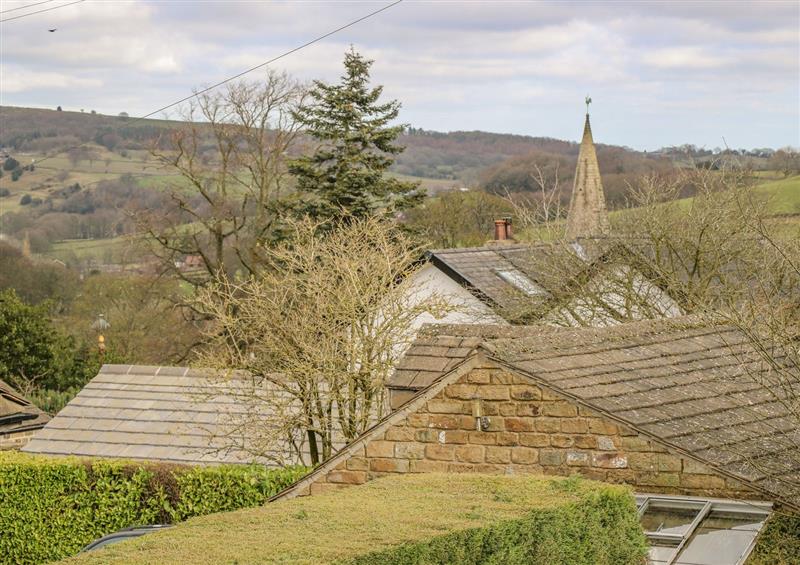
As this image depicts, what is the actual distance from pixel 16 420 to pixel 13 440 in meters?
0.47

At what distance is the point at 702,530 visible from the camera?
830cm

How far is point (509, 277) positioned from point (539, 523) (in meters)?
24.2

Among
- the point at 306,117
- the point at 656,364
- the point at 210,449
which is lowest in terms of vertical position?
the point at 210,449

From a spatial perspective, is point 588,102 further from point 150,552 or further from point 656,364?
point 150,552

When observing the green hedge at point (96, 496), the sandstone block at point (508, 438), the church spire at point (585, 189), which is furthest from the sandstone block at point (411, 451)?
the church spire at point (585, 189)

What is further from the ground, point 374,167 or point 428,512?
point 374,167

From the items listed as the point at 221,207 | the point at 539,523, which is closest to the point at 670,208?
the point at 539,523

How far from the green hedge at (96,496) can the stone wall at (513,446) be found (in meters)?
4.91

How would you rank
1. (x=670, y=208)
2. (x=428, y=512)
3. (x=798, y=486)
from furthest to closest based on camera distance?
(x=670, y=208), (x=798, y=486), (x=428, y=512)

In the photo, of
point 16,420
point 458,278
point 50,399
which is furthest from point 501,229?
point 16,420

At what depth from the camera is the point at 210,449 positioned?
19.4 metres

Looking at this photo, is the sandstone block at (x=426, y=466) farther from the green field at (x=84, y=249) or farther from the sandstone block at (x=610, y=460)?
the green field at (x=84, y=249)

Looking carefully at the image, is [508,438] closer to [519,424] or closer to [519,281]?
[519,424]

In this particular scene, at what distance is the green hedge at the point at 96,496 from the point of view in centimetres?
1448
